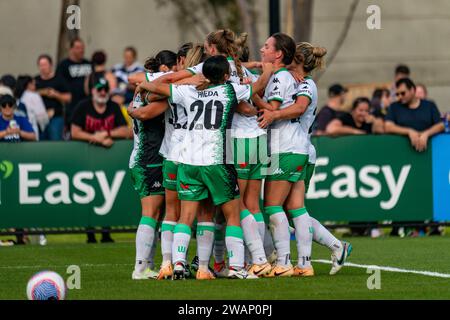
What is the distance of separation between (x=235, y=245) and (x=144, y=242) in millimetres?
958

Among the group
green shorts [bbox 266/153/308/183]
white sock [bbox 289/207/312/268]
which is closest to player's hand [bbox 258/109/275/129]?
green shorts [bbox 266/153/308/183]

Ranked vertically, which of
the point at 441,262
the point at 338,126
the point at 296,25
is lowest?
the point at 441,262

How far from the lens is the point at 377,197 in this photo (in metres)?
19.8

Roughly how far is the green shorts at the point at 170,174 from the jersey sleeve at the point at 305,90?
1.40 m

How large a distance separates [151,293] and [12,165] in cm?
784

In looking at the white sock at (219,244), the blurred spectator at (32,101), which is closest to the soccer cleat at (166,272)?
the white sock at (219,244)

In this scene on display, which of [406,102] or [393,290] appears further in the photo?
[406,102]

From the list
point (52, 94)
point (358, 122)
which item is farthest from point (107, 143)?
point (52, 94)

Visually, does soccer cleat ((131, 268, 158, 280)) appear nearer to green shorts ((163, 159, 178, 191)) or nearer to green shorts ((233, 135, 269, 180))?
green shorts ((163, 159, 178, 191))

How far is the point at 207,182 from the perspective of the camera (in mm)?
13039

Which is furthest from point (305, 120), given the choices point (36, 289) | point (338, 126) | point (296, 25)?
point (296, 25)

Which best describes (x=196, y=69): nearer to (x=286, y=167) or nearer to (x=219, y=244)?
(x=286, y=167)

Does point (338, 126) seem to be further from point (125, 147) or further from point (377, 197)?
point (125, 147)

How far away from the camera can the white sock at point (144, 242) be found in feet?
44.4
